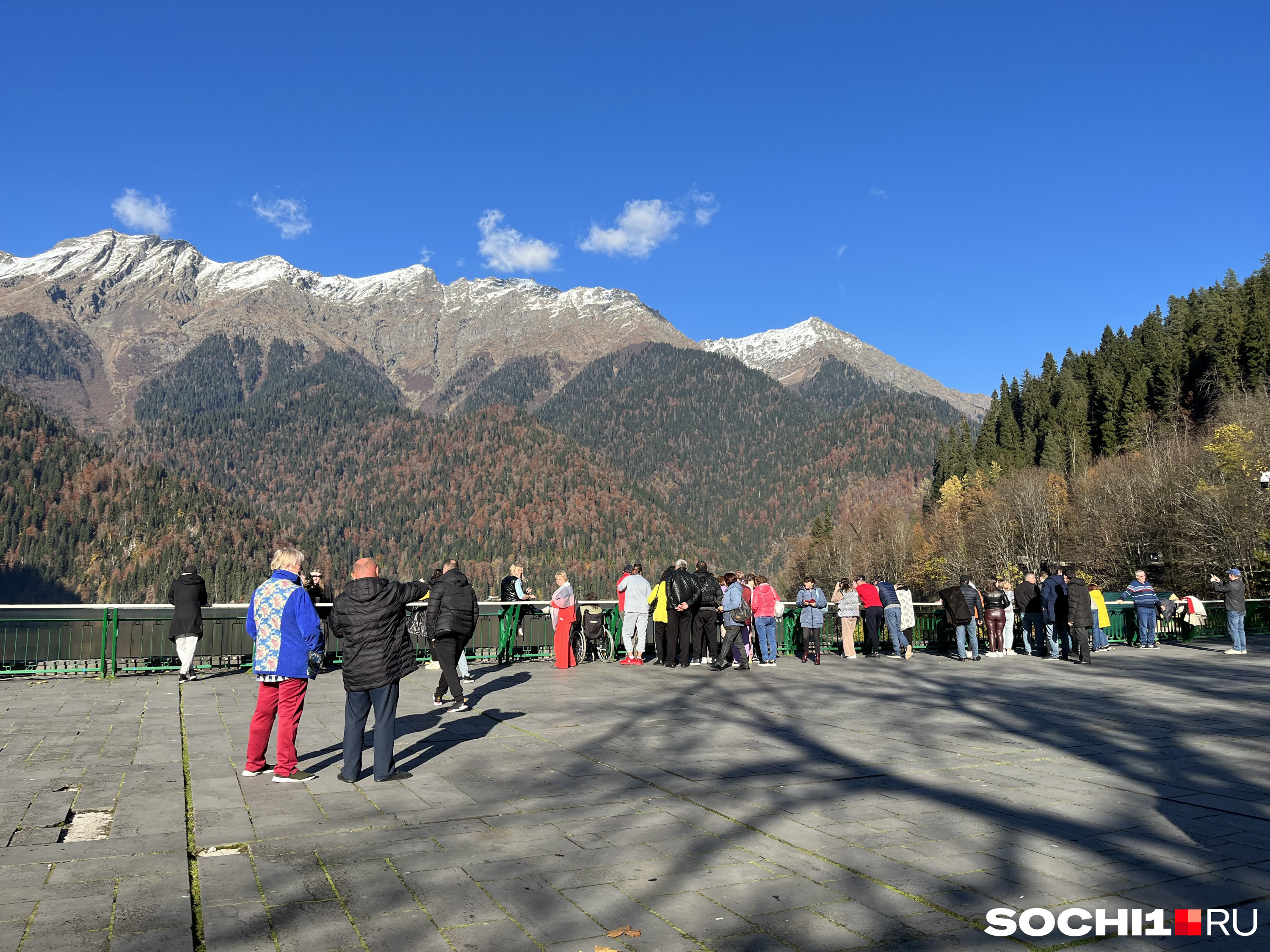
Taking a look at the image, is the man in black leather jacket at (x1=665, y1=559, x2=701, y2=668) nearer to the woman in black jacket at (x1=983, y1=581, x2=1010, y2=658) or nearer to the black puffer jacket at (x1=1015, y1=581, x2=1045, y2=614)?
the woman in black jacket at (x1=983, y1=581, x2=1010, y2=658)

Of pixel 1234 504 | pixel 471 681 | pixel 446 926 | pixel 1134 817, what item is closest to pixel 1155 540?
pixel 1234 504

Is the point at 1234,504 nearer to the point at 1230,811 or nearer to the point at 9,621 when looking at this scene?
the point at 1230,811

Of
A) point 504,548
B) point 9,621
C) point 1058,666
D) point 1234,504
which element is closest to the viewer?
point 9,621

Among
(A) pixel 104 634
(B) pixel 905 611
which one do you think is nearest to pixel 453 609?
(A) pixel 104 634

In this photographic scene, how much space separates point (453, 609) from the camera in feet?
36.4

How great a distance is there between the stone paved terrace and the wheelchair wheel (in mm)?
7453

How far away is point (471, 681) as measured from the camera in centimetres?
1446

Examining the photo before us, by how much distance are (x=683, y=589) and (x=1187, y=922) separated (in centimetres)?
1206

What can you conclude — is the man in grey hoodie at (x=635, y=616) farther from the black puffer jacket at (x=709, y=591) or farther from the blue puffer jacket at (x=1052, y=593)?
the blue puffer jacket at (x=1052, y=593)

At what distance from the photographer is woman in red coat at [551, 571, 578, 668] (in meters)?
16.8

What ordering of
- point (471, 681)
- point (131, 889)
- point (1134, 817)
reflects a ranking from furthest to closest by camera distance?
point (471, 681), point (1134, 817), point (131, 889)

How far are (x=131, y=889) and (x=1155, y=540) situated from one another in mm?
59953

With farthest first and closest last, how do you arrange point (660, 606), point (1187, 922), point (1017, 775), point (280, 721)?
1. point (660, 606)
2. point (1017, 775)
3. point (280, 721)
4. point (1187, 922)

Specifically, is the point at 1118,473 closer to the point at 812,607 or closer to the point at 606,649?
the point at 812,607
